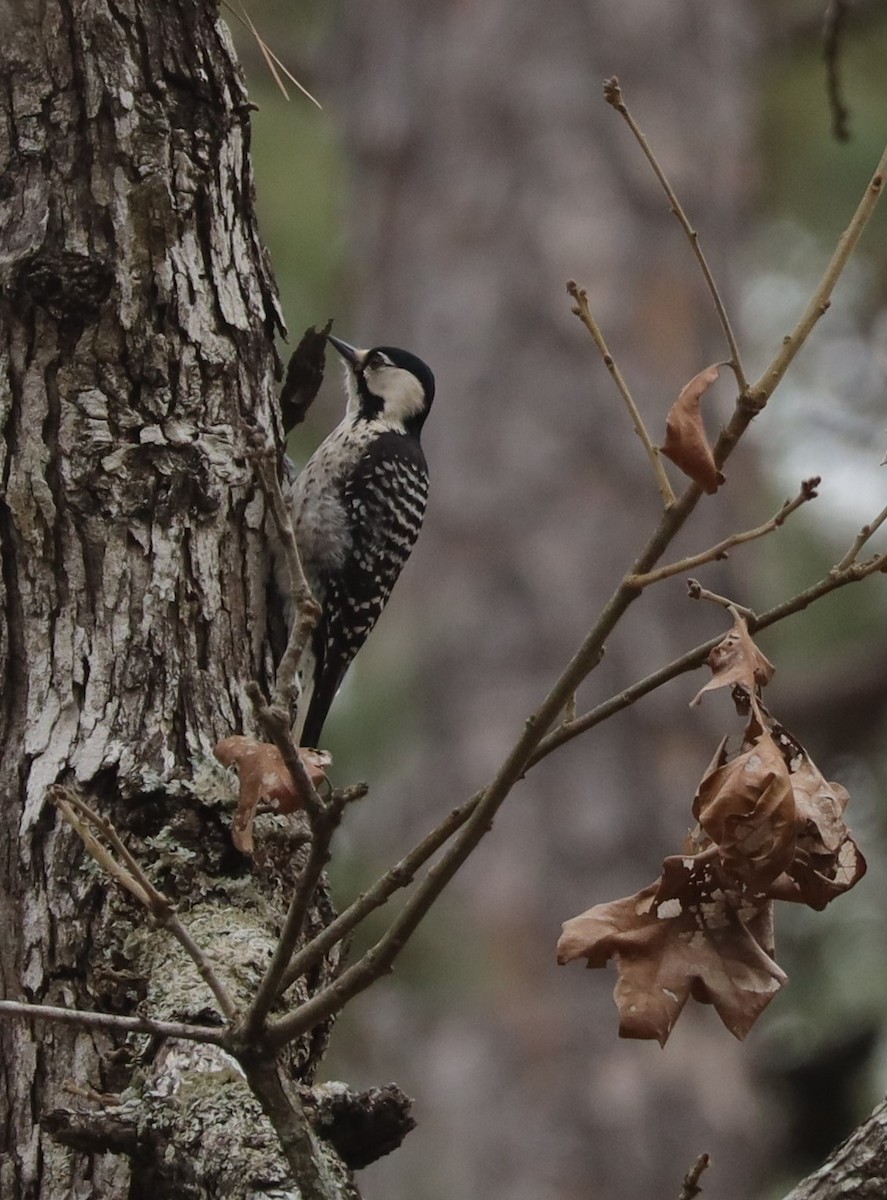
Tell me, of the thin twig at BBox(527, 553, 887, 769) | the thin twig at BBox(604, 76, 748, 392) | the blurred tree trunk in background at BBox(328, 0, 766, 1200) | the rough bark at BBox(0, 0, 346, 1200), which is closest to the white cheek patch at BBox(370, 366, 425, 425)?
the blurred tree trunk in background at BBox(328, 0, 766, 1200)

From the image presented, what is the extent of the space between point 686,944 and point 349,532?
2.59m

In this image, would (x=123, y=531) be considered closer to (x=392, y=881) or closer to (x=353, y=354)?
(x=392, y=881)

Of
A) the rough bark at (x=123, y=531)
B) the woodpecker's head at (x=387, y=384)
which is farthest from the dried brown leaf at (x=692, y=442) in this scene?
the woodpecker's head at (x=387, y=384)

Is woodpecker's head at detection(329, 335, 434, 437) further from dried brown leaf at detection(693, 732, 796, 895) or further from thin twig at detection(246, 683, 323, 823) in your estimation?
thin twig at detection(246, 683, 323, 823)

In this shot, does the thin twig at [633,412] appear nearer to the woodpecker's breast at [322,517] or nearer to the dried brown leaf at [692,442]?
the dried brown leaf at [692,442]

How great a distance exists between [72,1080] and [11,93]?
146cm

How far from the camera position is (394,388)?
4.91m

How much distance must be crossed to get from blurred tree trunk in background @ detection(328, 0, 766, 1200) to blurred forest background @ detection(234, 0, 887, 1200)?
12 millimetres

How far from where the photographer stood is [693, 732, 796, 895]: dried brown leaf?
1.76 meters

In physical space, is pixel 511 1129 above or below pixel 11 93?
below

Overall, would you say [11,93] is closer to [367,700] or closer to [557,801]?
[367,700]

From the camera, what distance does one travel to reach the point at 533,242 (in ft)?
21.3

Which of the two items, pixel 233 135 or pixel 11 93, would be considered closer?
pixel 11 93

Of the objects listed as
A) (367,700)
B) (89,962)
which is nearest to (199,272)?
(89,962)
